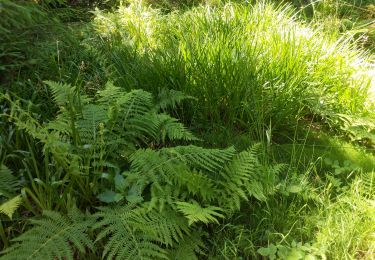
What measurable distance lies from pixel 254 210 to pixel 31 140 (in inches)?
56.2

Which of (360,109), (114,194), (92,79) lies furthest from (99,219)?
(360,109)

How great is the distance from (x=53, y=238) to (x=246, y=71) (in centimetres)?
183

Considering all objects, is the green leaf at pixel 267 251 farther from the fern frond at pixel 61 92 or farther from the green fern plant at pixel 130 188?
the fern frond at pixel 61 92

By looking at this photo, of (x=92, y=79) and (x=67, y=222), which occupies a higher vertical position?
(x=92, y=79)

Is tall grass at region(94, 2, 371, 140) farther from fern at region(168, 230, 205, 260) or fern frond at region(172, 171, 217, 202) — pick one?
fern at region(168, 230, 205, 260)

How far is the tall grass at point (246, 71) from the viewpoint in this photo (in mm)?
2824

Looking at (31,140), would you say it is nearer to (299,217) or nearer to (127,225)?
(127,225)

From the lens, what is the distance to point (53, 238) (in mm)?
1753

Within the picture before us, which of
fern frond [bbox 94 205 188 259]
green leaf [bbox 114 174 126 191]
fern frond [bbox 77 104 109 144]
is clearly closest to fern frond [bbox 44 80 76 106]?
fern frond [bbox 77 104 109 144]

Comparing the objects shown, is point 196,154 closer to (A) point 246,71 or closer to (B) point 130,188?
(B) point 130,188

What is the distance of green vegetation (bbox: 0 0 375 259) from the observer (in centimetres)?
192

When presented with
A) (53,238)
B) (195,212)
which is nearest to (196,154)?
(195,212)

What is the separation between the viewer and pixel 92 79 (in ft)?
10.3

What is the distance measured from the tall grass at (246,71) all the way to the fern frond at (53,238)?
1247 mm
